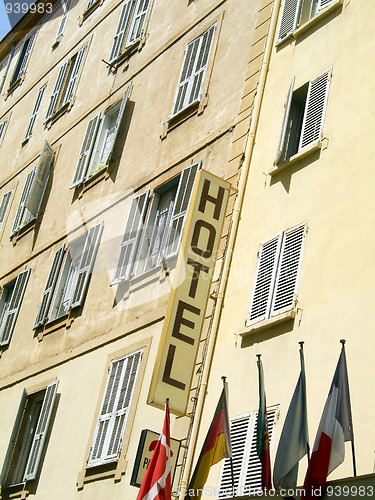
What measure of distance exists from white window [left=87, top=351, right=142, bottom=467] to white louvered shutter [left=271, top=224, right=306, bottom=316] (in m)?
2.97

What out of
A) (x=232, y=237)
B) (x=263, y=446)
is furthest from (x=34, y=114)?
(x=263, y=446)

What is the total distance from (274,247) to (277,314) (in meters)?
1.08

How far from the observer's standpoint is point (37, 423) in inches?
601

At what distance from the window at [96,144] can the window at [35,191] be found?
148 cm

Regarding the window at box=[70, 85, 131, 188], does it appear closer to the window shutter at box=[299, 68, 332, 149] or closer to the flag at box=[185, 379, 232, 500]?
the window shutter at box=[299, 68, 332, 149]

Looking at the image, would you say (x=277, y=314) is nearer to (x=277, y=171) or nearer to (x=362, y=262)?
(x=362, y=262)

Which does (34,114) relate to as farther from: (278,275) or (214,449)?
(214,449)

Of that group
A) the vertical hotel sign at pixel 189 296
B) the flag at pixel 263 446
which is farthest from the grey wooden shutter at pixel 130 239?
the flag at pixel 263 446

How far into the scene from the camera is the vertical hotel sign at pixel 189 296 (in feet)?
34.6

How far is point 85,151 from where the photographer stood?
18141mm

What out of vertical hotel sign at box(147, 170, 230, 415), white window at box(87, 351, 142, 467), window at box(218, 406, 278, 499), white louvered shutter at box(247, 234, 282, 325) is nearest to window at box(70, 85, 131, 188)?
white window at box(87, 351, 142, 467)

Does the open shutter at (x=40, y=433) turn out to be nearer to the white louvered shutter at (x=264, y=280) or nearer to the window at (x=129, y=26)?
the white louvered shutter at (x=264, y=280)

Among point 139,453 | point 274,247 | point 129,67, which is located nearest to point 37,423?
point 139,453

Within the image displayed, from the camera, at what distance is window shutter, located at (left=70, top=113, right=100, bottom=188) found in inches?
697
